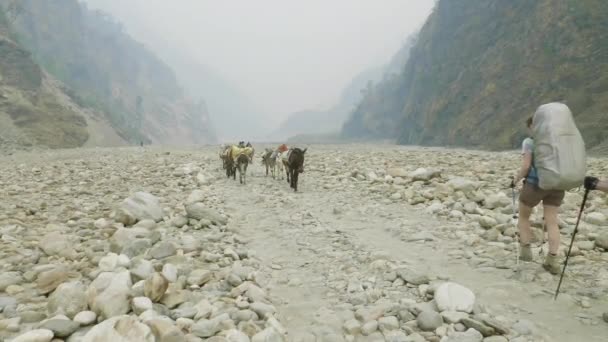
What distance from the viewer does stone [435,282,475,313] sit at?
13.4ft

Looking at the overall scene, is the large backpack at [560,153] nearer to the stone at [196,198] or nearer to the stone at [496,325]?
the stone at [496,325]

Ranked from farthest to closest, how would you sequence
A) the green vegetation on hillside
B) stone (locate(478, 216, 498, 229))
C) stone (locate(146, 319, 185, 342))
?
1. the green vegetation on hillside
2. stone (locate(478, 216, 498, 229))
3. stone (locate(146, 319, 185, 342))

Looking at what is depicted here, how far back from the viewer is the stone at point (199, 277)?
4777 millimetres

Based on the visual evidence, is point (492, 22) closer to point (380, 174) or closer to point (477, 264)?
point (380, 174)

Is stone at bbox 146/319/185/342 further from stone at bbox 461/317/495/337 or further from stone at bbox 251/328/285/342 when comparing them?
stone at bbox 461/317/495/337

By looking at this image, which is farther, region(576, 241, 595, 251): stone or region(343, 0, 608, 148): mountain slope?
region(343, 0, 608, 148): mountain slope

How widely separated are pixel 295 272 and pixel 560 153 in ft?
12.1

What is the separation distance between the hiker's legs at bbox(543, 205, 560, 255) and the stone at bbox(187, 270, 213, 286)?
4280mm

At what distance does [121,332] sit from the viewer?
3.11 m

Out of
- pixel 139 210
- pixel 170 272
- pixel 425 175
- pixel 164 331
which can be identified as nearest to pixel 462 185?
pixel 425 175

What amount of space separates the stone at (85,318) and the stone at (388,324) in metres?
2.69

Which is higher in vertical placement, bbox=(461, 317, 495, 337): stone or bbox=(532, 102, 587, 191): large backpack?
bbox=(532, 102, 587, 191): large backpack

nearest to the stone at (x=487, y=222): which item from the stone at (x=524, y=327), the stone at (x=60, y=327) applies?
the stone at (x=524, y=327)

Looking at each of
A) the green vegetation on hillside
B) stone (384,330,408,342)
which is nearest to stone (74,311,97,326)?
stone (384,330,408,342)
